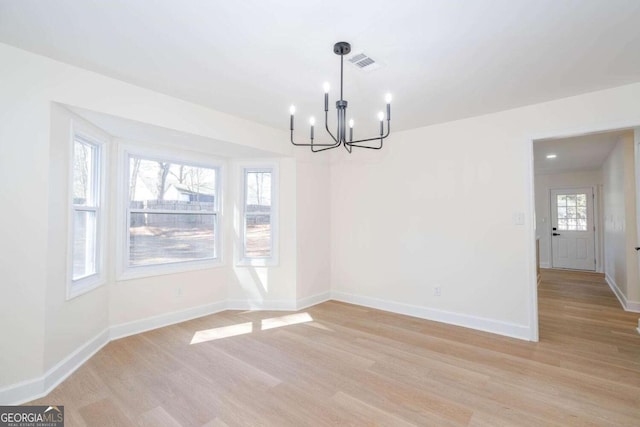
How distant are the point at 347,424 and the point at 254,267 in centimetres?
274

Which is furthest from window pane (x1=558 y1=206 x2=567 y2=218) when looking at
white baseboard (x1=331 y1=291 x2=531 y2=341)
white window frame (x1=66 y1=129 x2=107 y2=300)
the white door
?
white window frame (x1=66 y1=129 x2=107 y2=300)

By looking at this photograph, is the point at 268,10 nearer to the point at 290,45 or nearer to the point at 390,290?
the point at 290,45

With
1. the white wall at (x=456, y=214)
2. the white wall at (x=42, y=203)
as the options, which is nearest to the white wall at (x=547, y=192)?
the white wall at (x=456, y=214)

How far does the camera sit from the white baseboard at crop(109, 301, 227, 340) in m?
3.29

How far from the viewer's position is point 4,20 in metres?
1.85

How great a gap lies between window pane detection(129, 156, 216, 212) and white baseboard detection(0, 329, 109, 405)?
5.17 ft

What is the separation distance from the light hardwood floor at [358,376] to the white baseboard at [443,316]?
151 millimetres

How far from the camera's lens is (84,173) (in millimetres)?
2963

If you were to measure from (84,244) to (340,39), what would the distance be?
3.07 m

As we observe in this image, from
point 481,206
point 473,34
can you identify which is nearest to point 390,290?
point 481,206

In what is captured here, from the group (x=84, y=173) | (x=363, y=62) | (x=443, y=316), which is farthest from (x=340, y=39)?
(x=443, y=316)

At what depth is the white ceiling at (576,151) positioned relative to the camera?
4.43 m

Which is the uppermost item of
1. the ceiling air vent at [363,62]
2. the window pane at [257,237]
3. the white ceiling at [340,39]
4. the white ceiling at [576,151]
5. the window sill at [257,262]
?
the white ceiling at [340,39]

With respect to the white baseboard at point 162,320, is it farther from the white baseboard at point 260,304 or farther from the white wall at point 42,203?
the white wall at point 42,203
